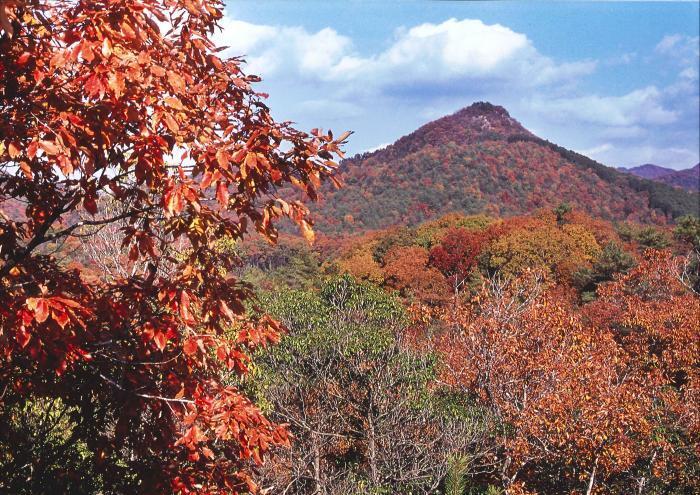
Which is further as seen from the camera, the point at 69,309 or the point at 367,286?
the point at 367,286

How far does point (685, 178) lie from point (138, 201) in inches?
5846

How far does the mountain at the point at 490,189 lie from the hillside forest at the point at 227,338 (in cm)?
4370

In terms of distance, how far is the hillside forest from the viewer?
9.22ft

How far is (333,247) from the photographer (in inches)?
2036

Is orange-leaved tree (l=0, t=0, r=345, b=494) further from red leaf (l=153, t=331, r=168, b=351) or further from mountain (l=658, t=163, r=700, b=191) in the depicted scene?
mountain (l=658, t=163, r=700, b=191)

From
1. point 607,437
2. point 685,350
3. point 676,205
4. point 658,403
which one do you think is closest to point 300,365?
point 607,437

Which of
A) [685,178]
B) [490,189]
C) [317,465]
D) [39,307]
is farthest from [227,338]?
[685,178]

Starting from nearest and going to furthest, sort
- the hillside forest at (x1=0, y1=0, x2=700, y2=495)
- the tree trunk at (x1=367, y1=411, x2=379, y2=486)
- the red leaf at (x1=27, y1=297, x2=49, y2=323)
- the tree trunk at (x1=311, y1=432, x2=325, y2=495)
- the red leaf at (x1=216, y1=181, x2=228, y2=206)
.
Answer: the red leaf at (x1=27, y1=297, x2=49, y2=323) < the red leaf at (x1=216, y1=181, x2=228, y2=206) < the hillside forest at (x1=0, y1=0, x2=700, y2=495) < the tree trunk at (x1=311, y1=432, x2=325, y2=495) < the tree trunk at (x1=367, y1=411, x2=379, y2=486)

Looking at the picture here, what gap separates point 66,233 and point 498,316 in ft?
28.0

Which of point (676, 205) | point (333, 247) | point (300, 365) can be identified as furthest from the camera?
point (676, 205)

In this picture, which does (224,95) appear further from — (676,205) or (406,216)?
(676,205)

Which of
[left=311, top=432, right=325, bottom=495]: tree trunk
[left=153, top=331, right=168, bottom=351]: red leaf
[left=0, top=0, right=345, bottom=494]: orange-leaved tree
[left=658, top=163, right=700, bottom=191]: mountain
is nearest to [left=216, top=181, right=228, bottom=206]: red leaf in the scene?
[left=0, top=0, right=345, bottom=494]: orange-leaved tree

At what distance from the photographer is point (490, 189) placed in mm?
69688

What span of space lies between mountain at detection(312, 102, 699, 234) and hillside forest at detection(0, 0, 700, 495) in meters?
43.7
